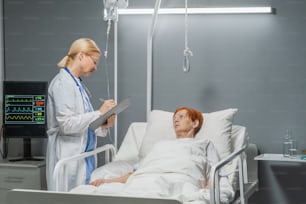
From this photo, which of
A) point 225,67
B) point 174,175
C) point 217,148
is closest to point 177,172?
point 174,175

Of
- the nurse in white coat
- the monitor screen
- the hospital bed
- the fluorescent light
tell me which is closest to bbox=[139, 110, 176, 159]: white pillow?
the hospital bed

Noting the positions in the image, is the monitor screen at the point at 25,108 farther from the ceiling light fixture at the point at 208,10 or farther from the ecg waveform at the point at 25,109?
the ceiling light fixture at the point at 208,10

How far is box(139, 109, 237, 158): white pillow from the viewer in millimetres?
3510

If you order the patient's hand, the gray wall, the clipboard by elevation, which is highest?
the gray wall

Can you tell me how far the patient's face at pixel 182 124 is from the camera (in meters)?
3.46

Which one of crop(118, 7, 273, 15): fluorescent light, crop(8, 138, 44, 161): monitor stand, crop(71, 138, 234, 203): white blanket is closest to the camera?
crop(71, 138, 234, 203): white blanket

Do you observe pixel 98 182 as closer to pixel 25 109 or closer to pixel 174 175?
pixel 174 175

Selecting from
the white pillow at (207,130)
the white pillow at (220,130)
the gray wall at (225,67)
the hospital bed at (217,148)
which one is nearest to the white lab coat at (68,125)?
the hospital bed at (217,148)

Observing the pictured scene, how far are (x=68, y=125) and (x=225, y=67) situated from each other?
1.29 metres

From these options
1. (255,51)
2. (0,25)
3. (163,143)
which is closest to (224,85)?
(255,51)

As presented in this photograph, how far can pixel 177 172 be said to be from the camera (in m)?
3.04

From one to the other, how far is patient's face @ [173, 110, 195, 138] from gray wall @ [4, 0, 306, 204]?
2.27 ft

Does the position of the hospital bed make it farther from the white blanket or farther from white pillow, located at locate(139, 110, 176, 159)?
the white blanket

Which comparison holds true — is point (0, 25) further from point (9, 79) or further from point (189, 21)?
point (189, 21)
